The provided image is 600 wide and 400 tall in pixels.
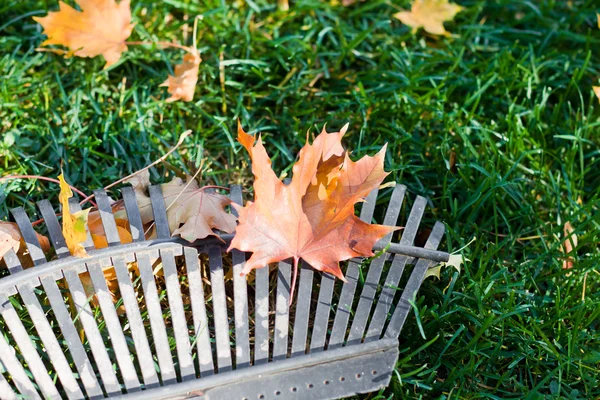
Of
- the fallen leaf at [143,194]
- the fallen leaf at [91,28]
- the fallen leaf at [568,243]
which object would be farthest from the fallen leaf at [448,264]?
the fallen leaf at [91,28]

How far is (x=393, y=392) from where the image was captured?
1.80 meters

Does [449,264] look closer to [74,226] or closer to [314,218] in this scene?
[314,218]

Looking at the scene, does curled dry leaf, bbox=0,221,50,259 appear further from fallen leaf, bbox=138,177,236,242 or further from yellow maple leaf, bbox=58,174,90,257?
fallen leaf, bbox=138,177,236,242

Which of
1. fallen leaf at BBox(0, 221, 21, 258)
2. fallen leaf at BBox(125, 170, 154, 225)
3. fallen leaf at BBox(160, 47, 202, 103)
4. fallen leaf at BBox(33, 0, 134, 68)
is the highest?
fallen leaf at BBox(33, 0, 134, 68)

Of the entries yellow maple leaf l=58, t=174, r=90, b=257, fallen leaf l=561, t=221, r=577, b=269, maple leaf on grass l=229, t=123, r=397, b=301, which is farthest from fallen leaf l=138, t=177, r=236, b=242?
fallen leaf l=561, t=221, r=577, b=269

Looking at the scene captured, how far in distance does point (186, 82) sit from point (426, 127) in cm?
84

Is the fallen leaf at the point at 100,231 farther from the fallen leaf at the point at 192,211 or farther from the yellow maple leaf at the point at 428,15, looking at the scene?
A: the yellow maple leaf at the point at 428,15

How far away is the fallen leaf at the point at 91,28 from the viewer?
7.30 feet

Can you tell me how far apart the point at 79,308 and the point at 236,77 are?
3.52 ft

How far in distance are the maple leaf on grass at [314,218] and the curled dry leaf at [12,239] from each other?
1.96 ft

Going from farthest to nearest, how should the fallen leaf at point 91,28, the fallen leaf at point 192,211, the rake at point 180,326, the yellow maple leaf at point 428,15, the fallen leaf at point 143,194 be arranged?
the yellow maple leaf at point 428,15
the fallen leaf at point 91,28
the fallen leaf at point 143,194
the fallen leaf at point 192,211
the rake at point 180,326

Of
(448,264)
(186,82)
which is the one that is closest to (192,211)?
(186,82)

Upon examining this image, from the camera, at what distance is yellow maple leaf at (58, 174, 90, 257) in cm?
167

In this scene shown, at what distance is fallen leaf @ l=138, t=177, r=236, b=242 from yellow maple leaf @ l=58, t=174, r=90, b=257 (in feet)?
0.75
